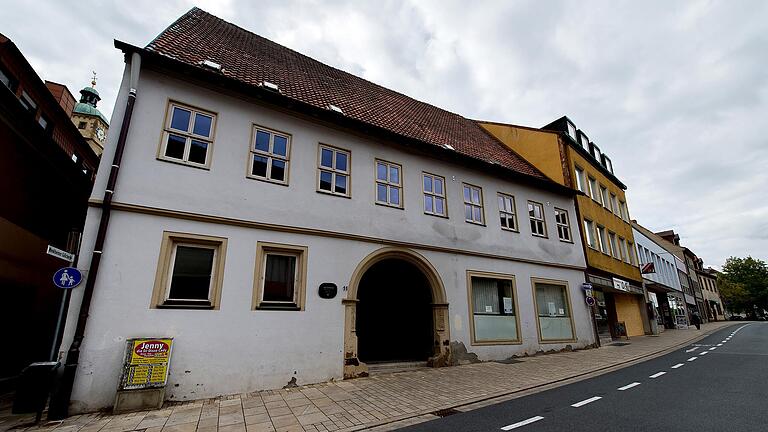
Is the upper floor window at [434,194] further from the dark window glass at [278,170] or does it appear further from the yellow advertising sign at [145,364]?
the yellow advertising sign at [145,364]

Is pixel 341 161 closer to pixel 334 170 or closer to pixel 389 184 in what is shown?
pixel 334 170

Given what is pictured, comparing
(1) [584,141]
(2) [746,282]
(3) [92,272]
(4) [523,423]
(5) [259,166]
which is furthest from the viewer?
(2) [746,282]

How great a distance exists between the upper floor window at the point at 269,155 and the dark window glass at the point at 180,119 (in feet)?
4.93

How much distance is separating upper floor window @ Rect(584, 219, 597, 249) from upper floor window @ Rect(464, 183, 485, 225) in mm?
7527

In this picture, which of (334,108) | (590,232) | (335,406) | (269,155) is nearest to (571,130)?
(590,232)

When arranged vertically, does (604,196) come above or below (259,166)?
above

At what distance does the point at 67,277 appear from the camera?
597 cm

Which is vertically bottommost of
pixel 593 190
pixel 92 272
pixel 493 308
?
pixel 493 308

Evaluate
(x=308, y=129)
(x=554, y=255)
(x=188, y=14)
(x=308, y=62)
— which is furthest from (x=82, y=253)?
(x=554, y=255)

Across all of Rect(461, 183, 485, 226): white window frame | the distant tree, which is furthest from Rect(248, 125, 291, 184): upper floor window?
the distant tree

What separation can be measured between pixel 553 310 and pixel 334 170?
34.4ft

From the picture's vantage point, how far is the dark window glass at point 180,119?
8.10 meters

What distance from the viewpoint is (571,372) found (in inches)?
365

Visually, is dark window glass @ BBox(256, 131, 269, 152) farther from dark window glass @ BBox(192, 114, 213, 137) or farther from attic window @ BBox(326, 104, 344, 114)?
attic window @ BBox(326, 104, 344, 114)
